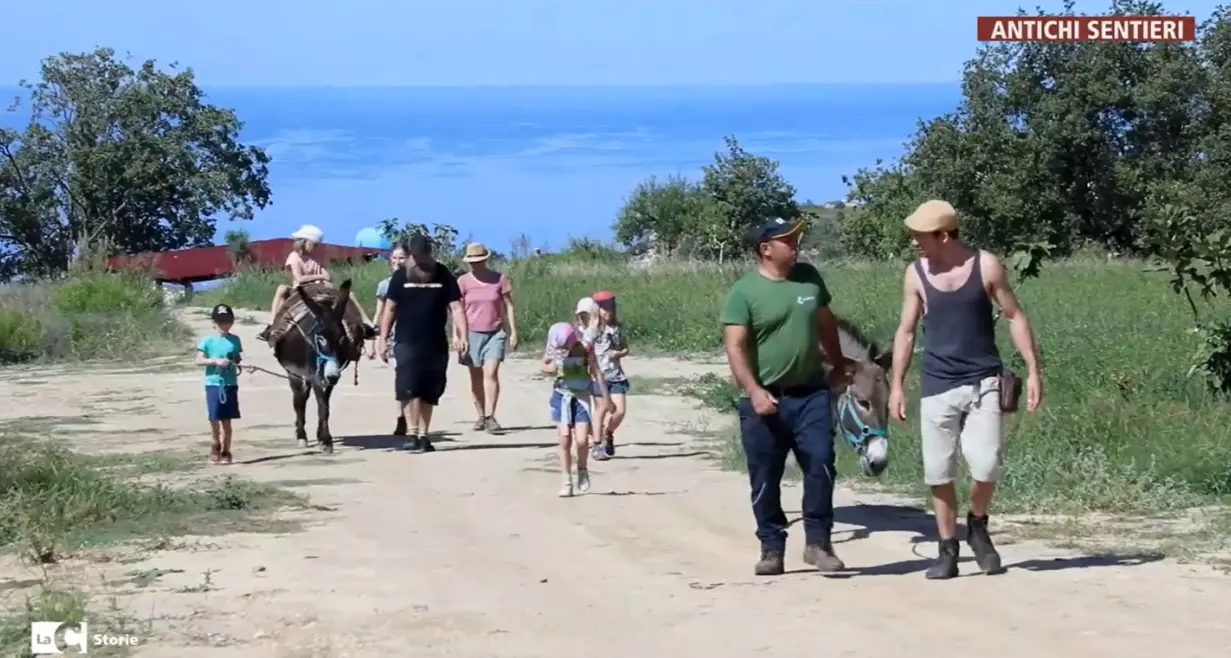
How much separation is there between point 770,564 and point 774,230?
1.74 m

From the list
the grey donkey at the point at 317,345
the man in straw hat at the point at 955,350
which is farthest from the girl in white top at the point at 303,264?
the man in straw hat at the point at 955,350

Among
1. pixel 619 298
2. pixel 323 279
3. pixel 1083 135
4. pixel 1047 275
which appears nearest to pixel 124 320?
pixel 619 298

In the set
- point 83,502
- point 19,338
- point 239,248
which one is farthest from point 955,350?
point 239,248

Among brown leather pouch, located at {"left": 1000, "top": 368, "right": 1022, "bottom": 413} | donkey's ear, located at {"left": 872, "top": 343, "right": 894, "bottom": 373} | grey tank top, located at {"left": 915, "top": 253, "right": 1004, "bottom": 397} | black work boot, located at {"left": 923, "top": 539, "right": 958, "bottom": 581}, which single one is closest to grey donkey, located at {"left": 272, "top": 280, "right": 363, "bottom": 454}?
donkey's ear, located at {"left": 872, "top": 343, "right": 894, "bottom": 373}

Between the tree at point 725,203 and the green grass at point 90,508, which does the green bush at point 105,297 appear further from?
the tree at point 725,203

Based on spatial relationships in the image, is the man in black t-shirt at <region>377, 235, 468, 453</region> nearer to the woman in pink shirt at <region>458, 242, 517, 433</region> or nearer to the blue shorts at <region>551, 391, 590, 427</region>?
the woman in pink shirt at <region>458, 242, 517, 433</region>

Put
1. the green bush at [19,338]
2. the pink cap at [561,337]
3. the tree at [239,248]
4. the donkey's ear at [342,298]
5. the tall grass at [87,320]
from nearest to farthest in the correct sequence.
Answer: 1. the pink cap at [561,337]
2. the donkey's ear at [342,298]
3. the green bush at [19,338]
4. the tall grass at [87,320]
5. the tree at [239,248]

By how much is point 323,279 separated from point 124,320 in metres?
14.0

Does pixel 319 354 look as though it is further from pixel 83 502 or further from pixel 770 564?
pixel 770 564

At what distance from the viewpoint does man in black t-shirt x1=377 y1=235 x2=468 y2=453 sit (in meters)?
14.8

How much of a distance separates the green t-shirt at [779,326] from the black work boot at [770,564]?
2.98 feet

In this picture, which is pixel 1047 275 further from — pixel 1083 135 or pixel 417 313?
pixel 1083 135

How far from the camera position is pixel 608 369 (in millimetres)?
13883

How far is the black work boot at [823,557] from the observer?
8.90 m
